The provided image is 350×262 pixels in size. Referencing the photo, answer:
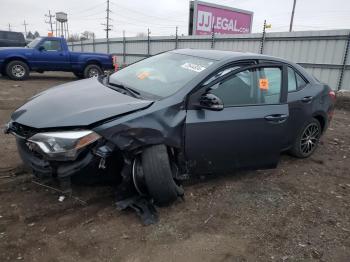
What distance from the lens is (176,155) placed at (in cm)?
322

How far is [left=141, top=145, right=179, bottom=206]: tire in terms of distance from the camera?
295cm

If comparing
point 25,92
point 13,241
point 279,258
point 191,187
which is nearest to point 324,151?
point 191,187

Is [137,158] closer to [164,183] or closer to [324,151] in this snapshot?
[164,183]

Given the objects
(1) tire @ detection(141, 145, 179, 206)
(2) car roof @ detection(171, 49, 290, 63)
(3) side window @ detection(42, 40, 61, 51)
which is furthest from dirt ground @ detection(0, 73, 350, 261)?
(3) side window @ detection(42, 40, 61, 51)

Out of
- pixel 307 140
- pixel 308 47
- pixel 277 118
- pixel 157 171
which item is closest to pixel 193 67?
pixel 277 118

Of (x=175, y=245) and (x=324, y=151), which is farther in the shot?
(x=324, y=151)

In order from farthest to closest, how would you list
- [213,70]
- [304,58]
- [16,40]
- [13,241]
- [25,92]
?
1. [16,40]
2. [304,58]
3. [25,92]
4. [213,70]
5. [13,241]

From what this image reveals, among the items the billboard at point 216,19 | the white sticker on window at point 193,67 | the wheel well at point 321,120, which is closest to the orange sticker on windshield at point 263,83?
the white sticker on window at point 193,67

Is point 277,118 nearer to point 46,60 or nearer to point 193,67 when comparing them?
point 193,67

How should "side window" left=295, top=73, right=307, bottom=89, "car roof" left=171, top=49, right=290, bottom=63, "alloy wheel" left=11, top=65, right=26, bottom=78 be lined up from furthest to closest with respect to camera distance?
1. "alloy wheel" left=11, top=65, right=26, bottom=78
2. "side window" left=295, top=73, right=307, bottom=89
3. "car roof" left=171, top=49, right=290, bottom=63

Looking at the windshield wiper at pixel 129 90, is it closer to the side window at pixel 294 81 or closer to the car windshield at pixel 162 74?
the car windshield at pixel 162 74

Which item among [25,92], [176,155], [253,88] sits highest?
[253,88]

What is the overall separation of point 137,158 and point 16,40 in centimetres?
1924

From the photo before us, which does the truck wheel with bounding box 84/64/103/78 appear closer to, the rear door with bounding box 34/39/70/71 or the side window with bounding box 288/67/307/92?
the rear door with bounding box 34/39/70/71
